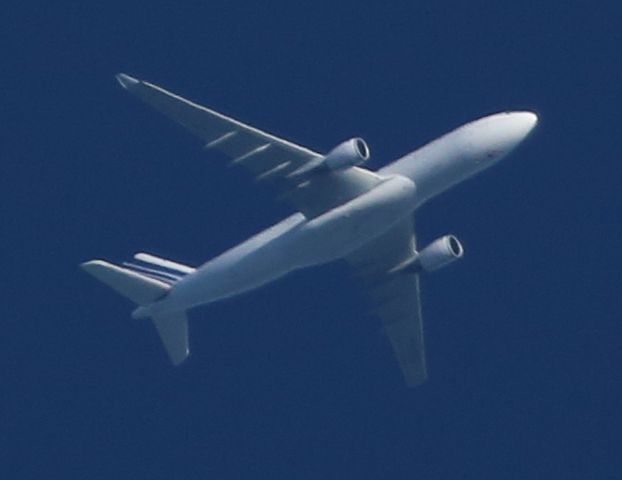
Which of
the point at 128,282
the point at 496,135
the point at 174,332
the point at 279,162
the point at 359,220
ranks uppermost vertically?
the point at 279,162

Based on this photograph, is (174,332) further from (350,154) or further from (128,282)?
(350,154)

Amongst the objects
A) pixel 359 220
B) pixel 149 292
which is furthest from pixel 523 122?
pixel 149 292

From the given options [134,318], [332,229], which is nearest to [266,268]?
[332,229]

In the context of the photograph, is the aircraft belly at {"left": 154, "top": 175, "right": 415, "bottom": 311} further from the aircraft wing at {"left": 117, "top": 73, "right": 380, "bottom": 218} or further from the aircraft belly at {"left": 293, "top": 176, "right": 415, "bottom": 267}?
the aircraft wing at {"left": 117, "top": 73, "right": 380, "bottom": 218}

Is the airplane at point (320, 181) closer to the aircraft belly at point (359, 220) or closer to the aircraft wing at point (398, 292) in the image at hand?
the aircraft belly at point (359, 220)

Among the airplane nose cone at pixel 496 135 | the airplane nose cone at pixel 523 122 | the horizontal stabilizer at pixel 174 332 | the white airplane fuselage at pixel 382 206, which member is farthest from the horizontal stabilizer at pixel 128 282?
the airplane nose cone at pixel 523 122

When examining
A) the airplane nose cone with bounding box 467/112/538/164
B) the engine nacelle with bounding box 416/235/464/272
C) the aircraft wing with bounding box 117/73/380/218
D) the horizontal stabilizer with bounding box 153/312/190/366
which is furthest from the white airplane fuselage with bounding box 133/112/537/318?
the horizontal stabilizer with bounding box 153/312/190/366

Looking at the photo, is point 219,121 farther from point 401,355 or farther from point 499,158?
point 401,355
